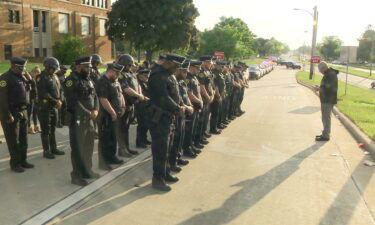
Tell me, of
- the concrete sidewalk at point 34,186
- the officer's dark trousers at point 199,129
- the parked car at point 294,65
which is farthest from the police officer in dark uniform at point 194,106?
the parked car at point 294,65

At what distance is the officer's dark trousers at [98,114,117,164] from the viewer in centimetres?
Result: 681

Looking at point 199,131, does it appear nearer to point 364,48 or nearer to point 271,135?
point 271,135

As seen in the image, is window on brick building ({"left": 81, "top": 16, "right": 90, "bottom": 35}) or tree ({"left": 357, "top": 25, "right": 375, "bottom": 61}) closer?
window on brick building ({"left": 81, "top": 16, "right": 90, "bottom": 35})

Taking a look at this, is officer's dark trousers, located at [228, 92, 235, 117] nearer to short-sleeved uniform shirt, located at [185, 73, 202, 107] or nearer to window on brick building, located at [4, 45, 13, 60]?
short-sleeved uniform shirt, located at [185, 73, 202, 107]

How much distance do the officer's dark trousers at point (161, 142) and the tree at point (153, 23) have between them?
3894 cm

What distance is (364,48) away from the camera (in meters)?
109

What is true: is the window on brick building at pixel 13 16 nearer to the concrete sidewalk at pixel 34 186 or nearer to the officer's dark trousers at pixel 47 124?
the concrete sidewalk at pixel 34 186

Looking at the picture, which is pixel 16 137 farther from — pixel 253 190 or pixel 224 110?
pixel 224 110

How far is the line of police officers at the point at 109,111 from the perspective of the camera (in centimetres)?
593

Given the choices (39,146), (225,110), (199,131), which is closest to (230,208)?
(199,131)

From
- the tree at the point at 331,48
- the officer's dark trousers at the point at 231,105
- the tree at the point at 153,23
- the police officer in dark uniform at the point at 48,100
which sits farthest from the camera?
the tree at the point at 331,48

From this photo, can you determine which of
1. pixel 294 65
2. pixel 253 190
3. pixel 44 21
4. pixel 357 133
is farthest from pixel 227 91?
pixel 294 65

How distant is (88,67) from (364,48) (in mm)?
115744

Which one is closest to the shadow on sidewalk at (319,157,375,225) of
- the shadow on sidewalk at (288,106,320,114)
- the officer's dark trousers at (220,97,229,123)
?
the officer's dark trousers at (220,97,229,123)
